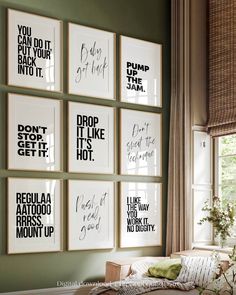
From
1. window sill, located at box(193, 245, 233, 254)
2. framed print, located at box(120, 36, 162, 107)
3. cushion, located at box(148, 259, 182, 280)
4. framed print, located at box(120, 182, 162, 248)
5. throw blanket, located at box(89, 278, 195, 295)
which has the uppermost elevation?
framed print, located at box(120, 36, 162, 107)

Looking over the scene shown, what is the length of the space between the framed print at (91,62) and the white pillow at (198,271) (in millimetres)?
1818

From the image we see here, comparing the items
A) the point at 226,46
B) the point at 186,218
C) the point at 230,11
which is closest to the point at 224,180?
the point at 186,218

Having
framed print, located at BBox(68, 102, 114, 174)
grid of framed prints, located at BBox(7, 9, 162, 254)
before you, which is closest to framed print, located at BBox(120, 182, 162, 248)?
grid of framed prints, located at BBox(7, 9, 162, 254)

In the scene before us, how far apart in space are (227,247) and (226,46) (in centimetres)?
212

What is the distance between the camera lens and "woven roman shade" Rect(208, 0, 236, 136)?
17.0 feet

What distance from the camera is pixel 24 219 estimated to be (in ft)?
14.1

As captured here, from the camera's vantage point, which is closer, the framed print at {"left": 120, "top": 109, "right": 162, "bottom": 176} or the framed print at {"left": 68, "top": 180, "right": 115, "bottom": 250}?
the framed print at {"left": 68, "top": 180, "right": 115, "bottom": 250}

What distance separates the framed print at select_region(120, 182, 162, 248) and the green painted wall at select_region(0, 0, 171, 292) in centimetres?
8

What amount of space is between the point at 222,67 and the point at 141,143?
122 centimetres

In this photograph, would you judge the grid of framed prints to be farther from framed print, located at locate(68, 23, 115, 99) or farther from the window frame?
the window frame

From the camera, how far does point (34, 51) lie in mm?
4488

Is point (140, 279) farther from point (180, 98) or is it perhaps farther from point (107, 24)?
point (107, 24)

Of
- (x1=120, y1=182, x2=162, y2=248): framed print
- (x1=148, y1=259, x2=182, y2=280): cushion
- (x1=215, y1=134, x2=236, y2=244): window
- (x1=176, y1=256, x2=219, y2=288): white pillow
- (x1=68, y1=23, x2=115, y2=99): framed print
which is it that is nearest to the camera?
(x1=176, y1=256, x2=219, y2=288): white pillow

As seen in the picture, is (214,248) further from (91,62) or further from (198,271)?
(91,62)
